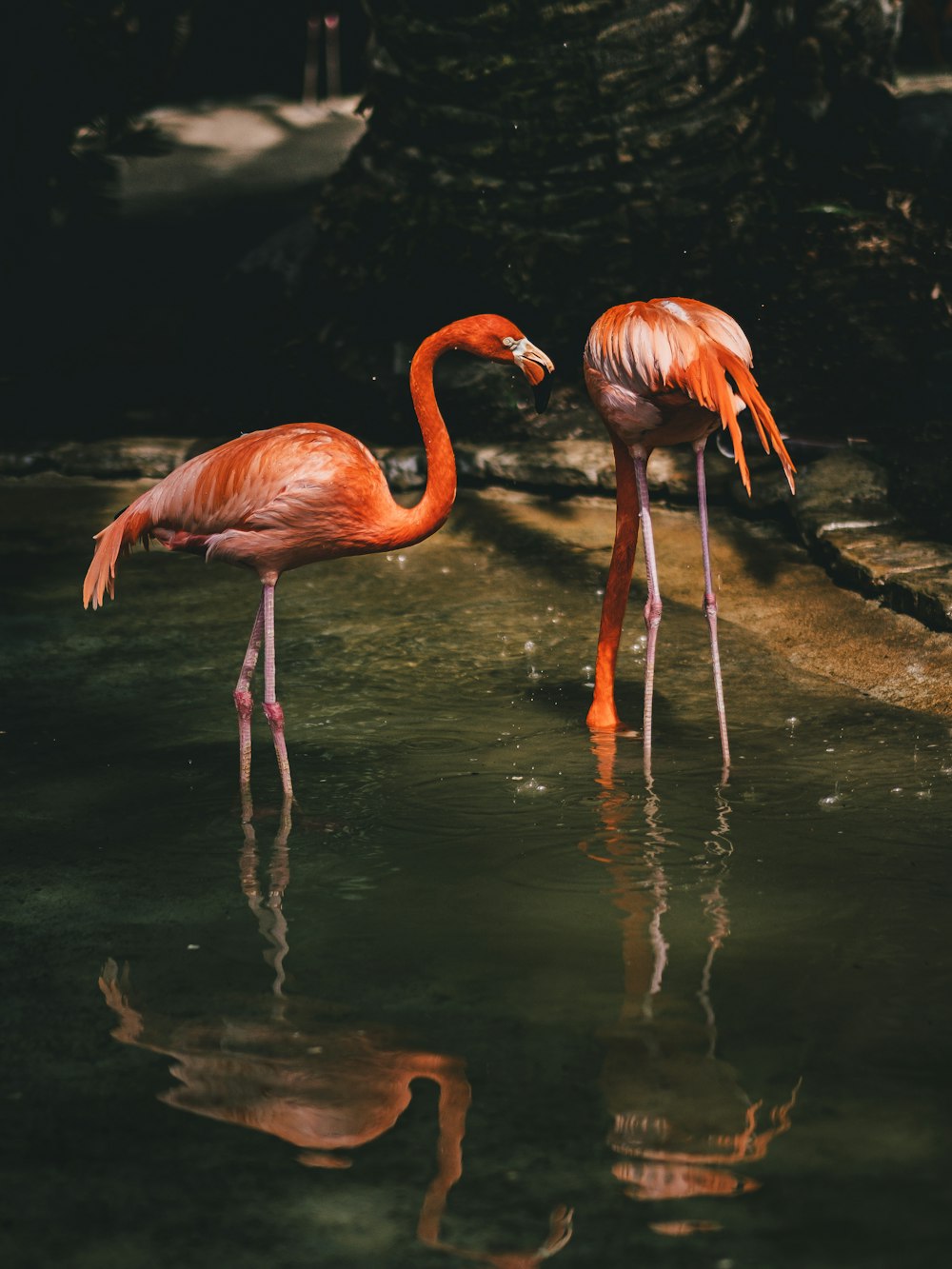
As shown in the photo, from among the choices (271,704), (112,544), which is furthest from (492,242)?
(271,704)

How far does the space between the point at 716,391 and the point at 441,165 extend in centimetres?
386

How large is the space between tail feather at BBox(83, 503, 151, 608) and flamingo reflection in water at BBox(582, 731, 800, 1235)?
5.14 feet

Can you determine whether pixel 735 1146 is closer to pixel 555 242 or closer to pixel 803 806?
pixel 803 806

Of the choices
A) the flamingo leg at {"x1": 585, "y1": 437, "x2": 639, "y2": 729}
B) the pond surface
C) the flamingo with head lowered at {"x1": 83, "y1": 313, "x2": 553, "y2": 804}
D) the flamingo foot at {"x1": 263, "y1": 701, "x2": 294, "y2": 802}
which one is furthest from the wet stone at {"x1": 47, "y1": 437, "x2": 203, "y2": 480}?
the flamingo foot at {"x1": 263, "y1": 701, "x2": 294, "y2": 802}

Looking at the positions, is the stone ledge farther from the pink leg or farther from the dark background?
the pink leg

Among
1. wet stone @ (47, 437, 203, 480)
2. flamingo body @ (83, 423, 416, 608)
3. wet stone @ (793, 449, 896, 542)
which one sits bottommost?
wet stone @ (47, 437, 203, 480)

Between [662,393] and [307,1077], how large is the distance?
2224mm

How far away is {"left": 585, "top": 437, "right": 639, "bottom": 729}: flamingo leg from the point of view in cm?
477

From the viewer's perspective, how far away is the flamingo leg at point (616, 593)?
4766 millimetres

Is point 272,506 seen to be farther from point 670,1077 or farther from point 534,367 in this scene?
point 670,1077

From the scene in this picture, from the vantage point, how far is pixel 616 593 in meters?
Result: 4.94

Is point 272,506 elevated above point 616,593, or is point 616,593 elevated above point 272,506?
point 272,506

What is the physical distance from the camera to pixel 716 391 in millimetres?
4164

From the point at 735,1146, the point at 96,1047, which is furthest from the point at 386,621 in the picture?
the point at 735,1146
